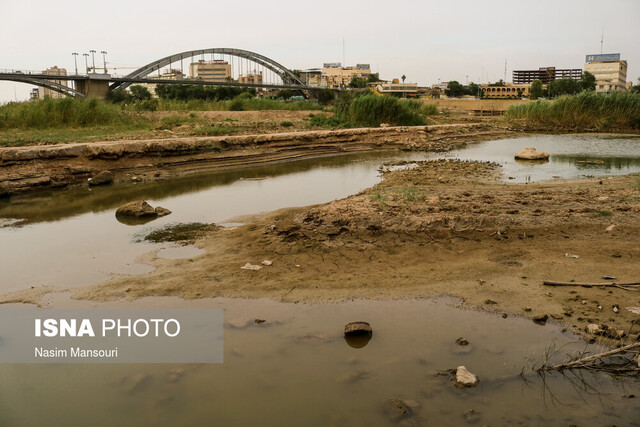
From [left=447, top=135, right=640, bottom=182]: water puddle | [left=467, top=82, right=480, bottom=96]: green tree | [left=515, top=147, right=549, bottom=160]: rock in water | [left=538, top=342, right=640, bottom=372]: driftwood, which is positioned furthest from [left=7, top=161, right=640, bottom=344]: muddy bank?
[left=467, top=82, right=480, bottom=96]: green tree

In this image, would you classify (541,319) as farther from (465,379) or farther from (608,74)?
(608,74)

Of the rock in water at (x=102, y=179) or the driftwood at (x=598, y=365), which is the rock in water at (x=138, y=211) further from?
the driftwood at (x=598, y=365)

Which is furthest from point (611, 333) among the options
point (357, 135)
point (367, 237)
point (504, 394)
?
point (357, 135)

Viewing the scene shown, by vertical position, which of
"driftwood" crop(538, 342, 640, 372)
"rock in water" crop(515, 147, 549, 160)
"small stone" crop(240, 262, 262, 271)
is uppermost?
"rock in water" crop(515, 147, 549, 160)

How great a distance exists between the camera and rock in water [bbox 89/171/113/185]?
501 inches

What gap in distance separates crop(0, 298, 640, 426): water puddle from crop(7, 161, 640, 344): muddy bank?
0.57 meters

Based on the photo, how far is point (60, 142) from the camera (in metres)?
14.8

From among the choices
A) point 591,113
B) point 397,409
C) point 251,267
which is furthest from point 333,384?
point 591,113

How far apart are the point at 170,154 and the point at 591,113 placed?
26566 mm

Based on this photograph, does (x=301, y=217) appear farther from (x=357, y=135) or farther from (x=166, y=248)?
(x=357, y=135)

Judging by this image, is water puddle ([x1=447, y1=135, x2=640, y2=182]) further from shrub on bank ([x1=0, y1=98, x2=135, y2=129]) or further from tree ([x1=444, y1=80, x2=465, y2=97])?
tree ([x1=444, y1=80, x2=465, y2=97])

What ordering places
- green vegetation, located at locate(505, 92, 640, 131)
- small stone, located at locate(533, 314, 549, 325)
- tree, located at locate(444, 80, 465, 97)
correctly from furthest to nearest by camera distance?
tree, located at locate(444, 80, 465, 97) → green vegetation, located at locate(505, 92, 640, 131) → small stone, located at locate(533, 314, 549, 325)

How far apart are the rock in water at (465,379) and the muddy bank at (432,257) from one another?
126cm

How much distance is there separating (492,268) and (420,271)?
31.9 inches
